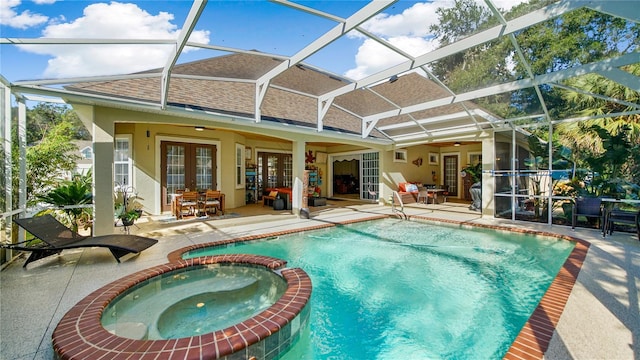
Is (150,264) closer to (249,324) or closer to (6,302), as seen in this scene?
(6,302)

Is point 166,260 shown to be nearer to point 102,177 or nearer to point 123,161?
point 102,177

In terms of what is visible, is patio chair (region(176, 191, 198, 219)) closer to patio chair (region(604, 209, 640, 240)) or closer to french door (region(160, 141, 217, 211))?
french door (region(160, 141, 217, 211))

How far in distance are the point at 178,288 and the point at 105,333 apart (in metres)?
1.51

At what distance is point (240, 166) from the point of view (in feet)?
38.2

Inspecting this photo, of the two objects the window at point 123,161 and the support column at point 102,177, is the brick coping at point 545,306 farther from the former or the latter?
the window at point 123,161

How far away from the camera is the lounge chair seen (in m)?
4.32

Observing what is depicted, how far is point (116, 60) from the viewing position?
5375 millimetres

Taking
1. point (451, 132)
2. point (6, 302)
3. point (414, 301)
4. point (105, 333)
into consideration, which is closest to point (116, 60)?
point (6, 302)

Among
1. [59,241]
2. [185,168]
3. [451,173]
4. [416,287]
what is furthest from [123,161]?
[451,173]

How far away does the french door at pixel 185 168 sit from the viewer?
31.6 ft

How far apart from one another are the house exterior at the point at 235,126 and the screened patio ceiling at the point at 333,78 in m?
0.05

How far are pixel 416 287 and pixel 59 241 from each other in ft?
19.5

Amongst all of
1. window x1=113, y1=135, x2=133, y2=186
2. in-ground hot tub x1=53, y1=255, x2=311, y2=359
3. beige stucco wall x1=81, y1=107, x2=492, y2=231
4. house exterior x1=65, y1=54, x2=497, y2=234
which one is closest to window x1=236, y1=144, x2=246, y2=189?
house exterior x1=65, y1=54, x2=497, y2=234

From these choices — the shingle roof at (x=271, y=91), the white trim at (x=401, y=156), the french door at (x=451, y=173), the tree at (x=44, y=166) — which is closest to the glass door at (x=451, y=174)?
the french door at (x=451, y=173)
